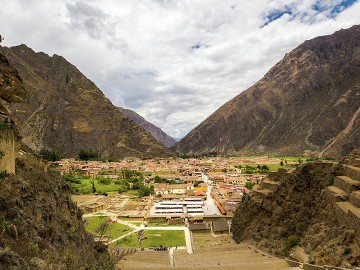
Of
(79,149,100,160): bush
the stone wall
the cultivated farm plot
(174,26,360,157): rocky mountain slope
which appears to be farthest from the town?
(174,26,360,157): rocky mountain slope

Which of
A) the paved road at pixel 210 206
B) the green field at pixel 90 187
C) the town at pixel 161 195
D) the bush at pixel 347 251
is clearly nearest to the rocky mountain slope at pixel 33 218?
the bush at pixel 347 251

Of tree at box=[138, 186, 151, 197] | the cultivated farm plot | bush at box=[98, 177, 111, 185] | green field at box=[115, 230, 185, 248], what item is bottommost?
the cultivated farm plot

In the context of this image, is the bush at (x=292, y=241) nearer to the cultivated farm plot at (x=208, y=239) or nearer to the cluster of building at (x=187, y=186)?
the cultivated farm plot at (x=208, y=239)

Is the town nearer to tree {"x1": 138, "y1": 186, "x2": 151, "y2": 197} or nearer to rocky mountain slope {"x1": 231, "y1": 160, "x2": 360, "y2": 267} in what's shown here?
tree {"x1": 138, "y1": 186, "x2": 151, "y2": 197}

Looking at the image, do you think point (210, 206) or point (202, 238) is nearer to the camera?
point (202, 238)

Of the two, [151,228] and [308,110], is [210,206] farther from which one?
[308,110]

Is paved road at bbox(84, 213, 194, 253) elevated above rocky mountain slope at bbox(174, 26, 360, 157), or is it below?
below

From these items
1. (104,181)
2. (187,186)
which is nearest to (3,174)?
(187,186)
